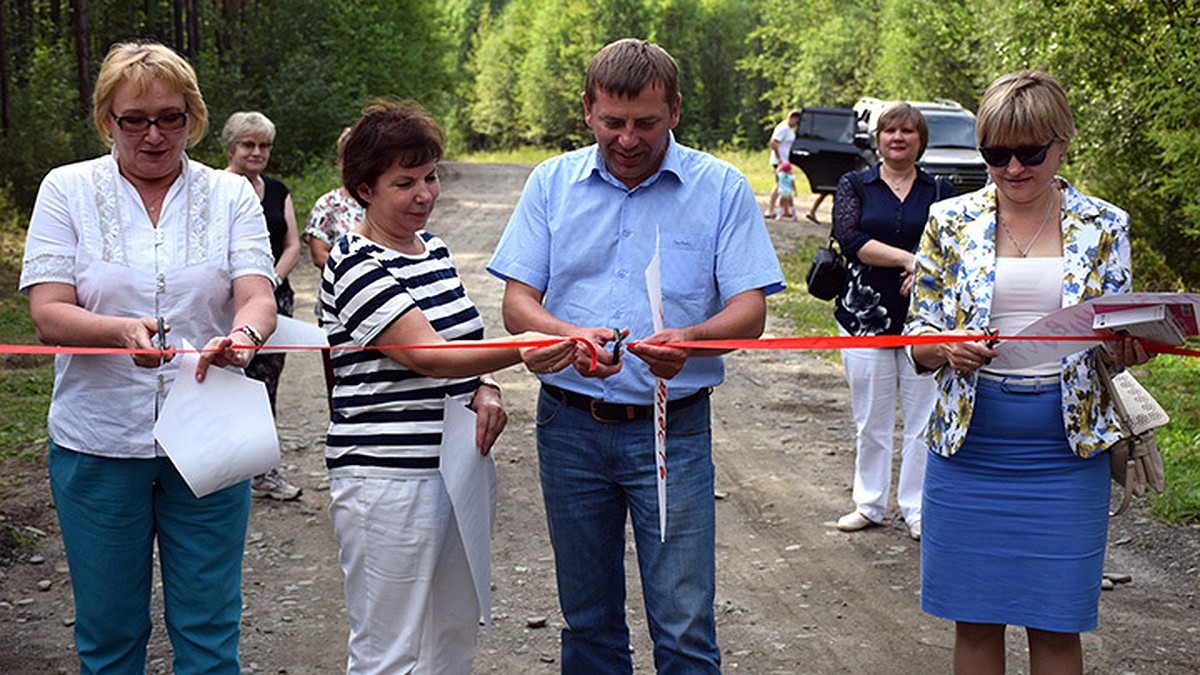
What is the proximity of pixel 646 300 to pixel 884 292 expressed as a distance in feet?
10.8

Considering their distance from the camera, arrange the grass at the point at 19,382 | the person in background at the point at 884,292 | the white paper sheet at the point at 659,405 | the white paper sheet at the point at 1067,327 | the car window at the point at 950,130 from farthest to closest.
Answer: the car window at the point at 950,130, the grass at the point at 19,382, the person in background at the point at 884,292, the white paper sheet at the point at 659,405, the white paper sheet at the point at 1067,327

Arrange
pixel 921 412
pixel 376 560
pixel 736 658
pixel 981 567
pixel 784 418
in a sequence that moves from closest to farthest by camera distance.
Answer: pixel 376 560 → pixel 981 567 → pixel 736 658 → pixel 921 412 → pixel 784 418

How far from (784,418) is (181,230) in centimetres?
670

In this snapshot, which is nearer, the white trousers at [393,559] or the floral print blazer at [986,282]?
the white trousers at [393,559]

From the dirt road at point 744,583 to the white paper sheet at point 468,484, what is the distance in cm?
72

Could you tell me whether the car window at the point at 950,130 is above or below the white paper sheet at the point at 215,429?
above

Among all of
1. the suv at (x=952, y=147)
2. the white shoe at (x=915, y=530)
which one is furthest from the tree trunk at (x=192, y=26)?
the white shoe at (x=915, y=530)

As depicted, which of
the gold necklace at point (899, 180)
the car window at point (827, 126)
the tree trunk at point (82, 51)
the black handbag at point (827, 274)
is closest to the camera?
the gold necklace at point (899, 180)

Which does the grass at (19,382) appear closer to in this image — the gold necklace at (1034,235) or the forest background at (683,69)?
the forest background at (683,69)

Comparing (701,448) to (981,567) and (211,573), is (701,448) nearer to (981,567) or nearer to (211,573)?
(981,567)

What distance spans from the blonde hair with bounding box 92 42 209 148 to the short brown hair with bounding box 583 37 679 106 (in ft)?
3.73

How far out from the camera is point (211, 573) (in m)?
3.93

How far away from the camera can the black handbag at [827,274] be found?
277 inches

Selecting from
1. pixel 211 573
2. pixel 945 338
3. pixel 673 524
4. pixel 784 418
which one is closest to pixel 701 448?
pixel 673 524
